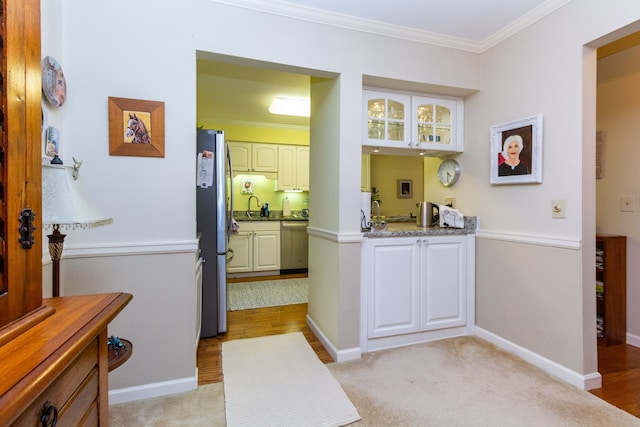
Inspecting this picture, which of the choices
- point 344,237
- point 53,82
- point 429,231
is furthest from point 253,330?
point 53,82

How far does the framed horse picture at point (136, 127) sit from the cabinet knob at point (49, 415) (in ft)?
4.71

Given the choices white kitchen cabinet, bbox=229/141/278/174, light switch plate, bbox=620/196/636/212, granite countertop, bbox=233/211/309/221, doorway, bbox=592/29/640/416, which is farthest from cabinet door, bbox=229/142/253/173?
light switch plate, bbox=620/196/636/212

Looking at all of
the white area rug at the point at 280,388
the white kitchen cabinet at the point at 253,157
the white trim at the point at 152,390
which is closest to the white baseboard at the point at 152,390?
the white trim at the point at 152,390

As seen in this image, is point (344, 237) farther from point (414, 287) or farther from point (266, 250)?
point (266, 250)

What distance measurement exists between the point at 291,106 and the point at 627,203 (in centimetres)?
336

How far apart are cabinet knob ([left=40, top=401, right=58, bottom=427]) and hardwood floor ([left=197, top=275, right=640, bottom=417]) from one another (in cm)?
148

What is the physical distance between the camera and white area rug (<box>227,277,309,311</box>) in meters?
3.55

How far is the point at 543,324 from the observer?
2.10 m

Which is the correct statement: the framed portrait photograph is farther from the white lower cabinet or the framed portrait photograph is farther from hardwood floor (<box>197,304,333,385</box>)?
hardwood floor (<box>197,304,333,385</box>)

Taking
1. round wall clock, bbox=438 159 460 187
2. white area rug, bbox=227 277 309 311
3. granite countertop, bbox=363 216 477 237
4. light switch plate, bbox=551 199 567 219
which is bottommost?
white area rug, bbox=227 277 309 311

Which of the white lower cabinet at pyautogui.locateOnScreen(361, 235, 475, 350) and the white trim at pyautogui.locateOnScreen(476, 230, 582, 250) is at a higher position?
the white trim at pyautogui.locateOnScreen(476, 230, 582, 250)

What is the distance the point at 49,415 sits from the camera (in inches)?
24.7

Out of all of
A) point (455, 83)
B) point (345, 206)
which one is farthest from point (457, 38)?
point (345, 206)

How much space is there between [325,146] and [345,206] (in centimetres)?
56
